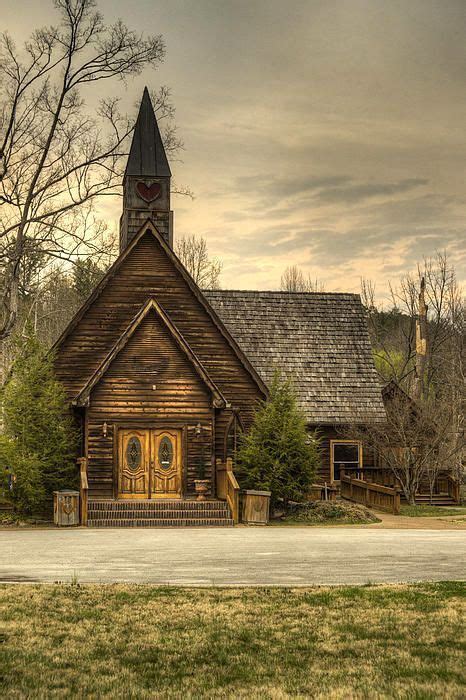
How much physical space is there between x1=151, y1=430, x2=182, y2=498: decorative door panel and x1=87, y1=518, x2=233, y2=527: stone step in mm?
3138

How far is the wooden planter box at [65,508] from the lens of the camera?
2497 cm

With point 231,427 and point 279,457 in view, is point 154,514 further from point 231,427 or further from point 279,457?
point 231,427

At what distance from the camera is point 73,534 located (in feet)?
72.9

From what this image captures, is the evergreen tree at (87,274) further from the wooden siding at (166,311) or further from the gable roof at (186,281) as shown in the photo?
the gable roof at (186,281)

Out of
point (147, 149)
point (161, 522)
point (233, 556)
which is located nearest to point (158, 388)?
point (161, 522)

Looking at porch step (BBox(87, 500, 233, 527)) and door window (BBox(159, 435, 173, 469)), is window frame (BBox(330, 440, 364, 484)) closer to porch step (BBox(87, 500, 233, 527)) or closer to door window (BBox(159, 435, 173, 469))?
door window (BBox(159, 435, 173, 469))

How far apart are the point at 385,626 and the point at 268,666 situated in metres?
2.19

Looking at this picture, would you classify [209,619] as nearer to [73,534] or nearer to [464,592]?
[464,592]

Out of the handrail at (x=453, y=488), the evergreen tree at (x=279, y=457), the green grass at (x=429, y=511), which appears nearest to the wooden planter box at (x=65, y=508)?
the evergreen tree at (x=279, y=457)

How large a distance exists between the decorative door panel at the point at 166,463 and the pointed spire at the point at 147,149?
34.5 ft

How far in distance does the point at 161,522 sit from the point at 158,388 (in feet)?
16.9

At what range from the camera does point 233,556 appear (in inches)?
647

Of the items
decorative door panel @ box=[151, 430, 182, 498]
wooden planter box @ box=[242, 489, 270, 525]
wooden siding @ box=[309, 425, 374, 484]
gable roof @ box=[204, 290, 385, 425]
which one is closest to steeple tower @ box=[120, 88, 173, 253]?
gable roof @ box=[204, 290, 385, 425]

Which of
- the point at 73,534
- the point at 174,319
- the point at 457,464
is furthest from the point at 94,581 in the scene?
the point at 457,464
